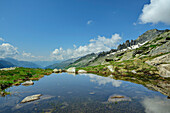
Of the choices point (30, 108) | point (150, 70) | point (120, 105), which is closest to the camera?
point (30, 108)

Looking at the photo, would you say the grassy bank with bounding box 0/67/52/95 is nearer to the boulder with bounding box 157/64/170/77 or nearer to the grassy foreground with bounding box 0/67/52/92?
the grassy foreground with bounding box 0/67/52/92

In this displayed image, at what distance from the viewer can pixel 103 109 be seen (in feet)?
42.8

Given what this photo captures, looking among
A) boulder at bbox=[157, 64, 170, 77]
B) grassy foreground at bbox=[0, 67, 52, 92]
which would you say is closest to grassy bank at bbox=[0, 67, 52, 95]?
grassy foreground at bbox=[0, 67, 52, 92]

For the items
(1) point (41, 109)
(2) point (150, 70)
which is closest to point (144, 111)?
(1) point (41, 109)

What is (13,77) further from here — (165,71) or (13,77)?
(165,71)

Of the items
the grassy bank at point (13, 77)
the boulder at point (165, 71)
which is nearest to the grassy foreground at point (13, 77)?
the grassy bank at point (13, 77)

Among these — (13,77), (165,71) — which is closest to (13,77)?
(13,77)

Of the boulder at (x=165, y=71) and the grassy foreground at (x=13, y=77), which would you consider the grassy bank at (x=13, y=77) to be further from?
the boulder at (x=165, y=71)

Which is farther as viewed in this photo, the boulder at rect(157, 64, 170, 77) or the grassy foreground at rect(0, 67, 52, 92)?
the boulder at rect(157, 64, 170, 77)

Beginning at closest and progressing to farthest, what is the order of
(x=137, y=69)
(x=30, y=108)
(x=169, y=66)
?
(x=30, y=108) → (x=169, y=66) → (x=137, y=69)

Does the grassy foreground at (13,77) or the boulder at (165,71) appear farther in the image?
the boulder at (165,71)

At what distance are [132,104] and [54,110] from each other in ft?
41.2

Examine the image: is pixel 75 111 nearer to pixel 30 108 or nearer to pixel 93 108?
pixel 93 108

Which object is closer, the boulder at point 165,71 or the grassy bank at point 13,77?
the grassy bank at point 13,77
